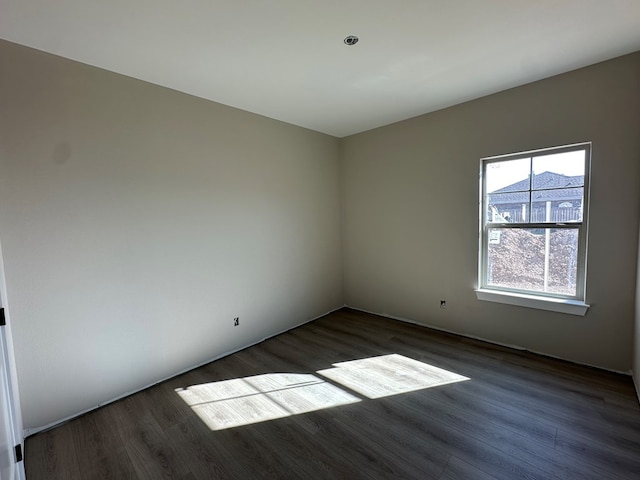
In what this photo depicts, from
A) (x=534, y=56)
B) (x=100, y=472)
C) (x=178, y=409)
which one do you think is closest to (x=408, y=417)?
(x=178, y=409)

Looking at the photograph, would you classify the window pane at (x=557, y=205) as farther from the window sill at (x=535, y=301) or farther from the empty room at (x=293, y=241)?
the window sill at (x=535, y=301)

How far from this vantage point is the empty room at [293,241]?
70.6 inches

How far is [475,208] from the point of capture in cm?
323

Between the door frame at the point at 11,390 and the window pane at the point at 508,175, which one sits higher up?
the window pane at the point at 508,175

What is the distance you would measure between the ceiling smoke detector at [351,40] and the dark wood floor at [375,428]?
9.04 ft

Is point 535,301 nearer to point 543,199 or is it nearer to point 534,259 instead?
point 534,259

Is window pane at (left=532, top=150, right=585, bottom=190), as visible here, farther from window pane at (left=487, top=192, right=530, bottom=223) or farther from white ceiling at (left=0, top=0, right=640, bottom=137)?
white ceiling at (left=0, top=0, right=640, bottom=137)

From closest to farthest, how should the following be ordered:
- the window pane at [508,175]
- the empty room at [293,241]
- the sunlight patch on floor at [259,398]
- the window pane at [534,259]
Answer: the empty room at [293,241] → the sunlight patch on floor at [259,398] → the window pane at [534,259] → the window pane at [508,175]

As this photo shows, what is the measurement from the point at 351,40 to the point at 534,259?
2.75 metres

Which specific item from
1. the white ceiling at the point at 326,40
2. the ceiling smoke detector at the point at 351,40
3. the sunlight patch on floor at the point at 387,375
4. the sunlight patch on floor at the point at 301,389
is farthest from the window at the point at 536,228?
the ceiling smoke detector at the point at 351,40

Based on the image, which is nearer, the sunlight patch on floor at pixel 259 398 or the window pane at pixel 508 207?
the sunlight patch on floor at pixel 259 398

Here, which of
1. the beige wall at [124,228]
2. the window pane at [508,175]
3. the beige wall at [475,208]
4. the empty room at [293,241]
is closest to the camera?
the empty room at [293,241]

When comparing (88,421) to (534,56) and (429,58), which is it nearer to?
(429,58)

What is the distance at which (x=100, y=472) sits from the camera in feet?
5.58
